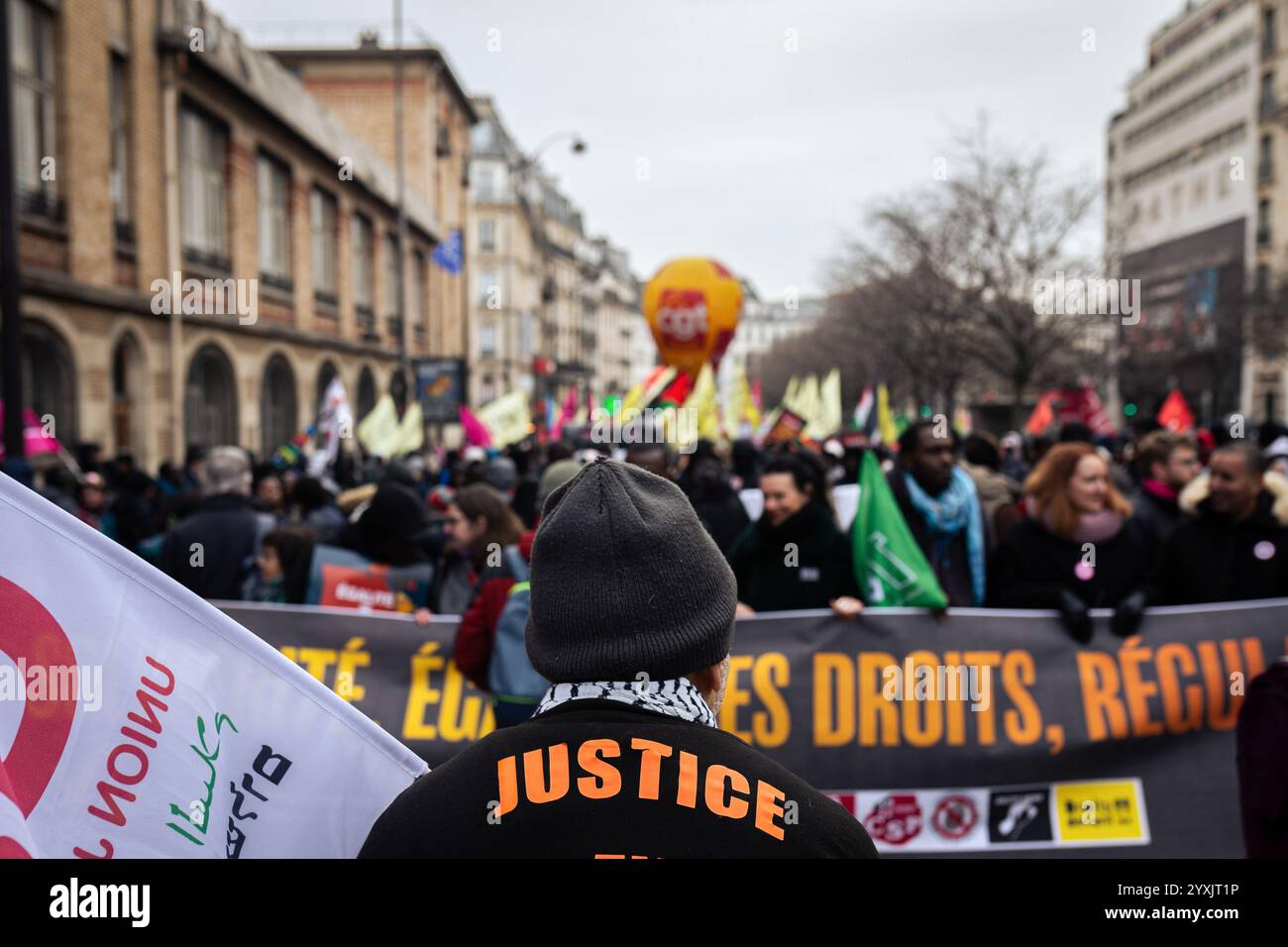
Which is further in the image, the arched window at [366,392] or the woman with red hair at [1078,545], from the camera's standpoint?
the arched window at [366,392]

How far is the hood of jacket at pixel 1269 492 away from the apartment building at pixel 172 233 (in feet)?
47.9

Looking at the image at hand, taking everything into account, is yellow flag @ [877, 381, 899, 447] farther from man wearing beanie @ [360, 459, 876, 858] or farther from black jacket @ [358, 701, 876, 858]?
black jacket @ [358, 701, 876, 858]

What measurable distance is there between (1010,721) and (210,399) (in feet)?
72.2

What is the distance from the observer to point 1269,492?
4.91 meters

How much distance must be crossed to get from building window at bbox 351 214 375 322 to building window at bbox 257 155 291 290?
6017mm

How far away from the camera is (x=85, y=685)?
1.65 m

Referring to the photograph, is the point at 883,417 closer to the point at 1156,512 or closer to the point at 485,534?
the point at 1156,512

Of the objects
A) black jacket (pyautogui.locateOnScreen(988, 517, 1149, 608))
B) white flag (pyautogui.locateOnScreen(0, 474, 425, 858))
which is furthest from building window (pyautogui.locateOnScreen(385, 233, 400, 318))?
white flag (pyautogui.locateOnScreen(0, 474, 425, 858))

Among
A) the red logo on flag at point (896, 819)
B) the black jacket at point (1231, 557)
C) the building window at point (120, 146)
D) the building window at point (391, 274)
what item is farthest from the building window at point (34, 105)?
the building window at point (391, 274)

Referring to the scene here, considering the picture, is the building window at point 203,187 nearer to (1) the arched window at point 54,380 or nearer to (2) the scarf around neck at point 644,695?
(1) the arched window at point 54,380

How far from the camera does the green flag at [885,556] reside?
4941 millimetres

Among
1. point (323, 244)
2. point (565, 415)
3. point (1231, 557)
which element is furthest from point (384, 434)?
point (323, 244)

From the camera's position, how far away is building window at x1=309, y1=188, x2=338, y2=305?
3130 centimetres
